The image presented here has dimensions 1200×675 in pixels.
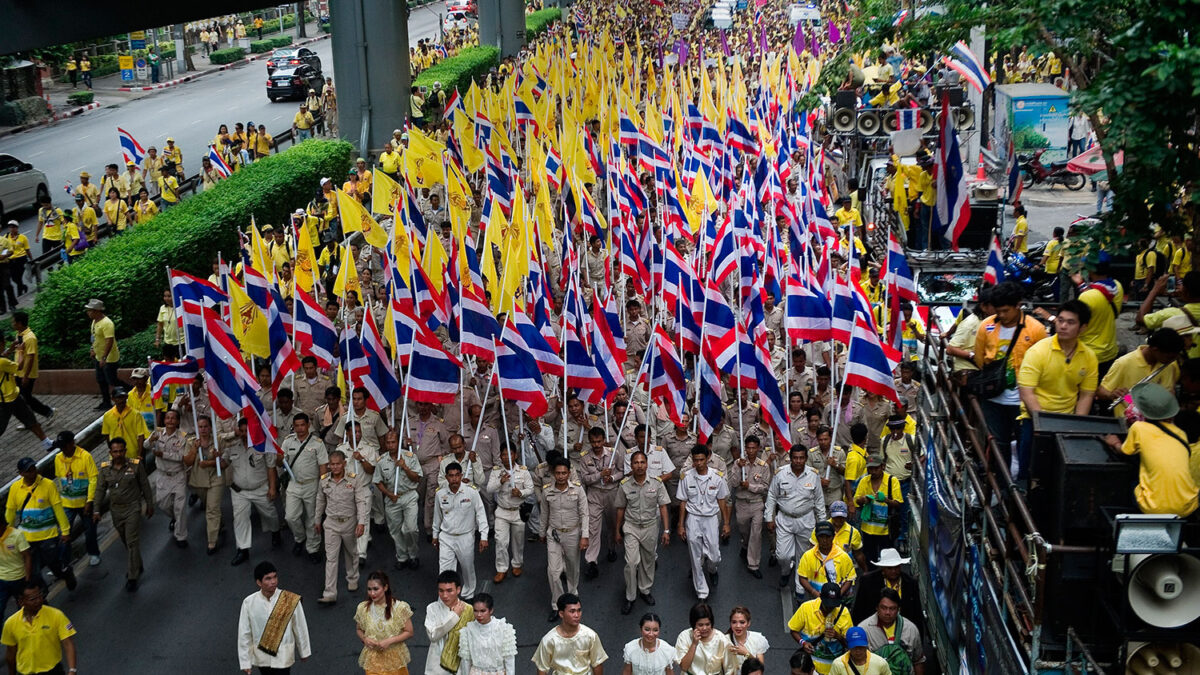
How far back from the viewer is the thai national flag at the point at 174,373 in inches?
527

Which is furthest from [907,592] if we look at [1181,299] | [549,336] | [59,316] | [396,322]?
[59,316]

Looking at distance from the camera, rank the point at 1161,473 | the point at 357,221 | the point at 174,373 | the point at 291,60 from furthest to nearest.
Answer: the point at 291,60 → the point at 357,221 → the point at 174,373 → the point at 1161,473

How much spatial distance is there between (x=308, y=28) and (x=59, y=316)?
62.3 m

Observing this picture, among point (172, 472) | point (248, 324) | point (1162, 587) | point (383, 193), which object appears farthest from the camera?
point (383, 193)

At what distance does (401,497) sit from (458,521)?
109 centimetres

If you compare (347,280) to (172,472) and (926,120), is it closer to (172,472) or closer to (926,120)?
(172,472)

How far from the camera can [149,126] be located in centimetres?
4178

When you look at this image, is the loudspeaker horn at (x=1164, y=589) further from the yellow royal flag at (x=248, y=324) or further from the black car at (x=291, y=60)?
the black car at (x=291, y=60)

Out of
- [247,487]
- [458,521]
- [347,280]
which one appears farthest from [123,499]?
[347,280]

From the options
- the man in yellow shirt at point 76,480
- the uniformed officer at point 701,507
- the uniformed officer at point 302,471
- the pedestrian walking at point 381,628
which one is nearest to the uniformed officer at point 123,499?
the man in yellow shirt at point 76,480

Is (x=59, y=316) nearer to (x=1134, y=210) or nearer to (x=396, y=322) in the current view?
(x=396, y=322)

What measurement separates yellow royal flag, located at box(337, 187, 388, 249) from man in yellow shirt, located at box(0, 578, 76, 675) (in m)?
9.15

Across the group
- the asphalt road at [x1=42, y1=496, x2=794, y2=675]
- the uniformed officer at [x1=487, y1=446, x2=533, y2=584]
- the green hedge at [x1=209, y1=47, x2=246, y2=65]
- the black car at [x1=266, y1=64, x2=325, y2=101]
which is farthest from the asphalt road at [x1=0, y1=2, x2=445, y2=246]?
the uniformed officer at [x1=487, y1=446, x2=533, y2=584]

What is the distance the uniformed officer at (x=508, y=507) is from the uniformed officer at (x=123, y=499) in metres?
3.41
